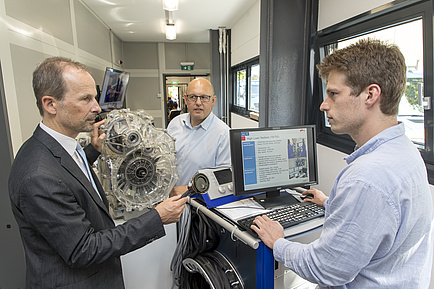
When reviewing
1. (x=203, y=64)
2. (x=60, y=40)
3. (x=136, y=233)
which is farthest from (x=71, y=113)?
(x=203, y=64)

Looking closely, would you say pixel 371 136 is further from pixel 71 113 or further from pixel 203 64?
pixel 203 64

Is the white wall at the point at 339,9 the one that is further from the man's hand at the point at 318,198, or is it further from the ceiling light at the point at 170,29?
the ceiling light at the point at 170,29

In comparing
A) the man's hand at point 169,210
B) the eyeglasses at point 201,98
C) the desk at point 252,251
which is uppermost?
the eyeglasses at point 201,98

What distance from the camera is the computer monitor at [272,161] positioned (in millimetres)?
1376

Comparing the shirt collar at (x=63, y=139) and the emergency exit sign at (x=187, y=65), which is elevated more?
the emergency exit sign at (x=187, y=65)

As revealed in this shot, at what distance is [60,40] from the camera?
10.2 feet

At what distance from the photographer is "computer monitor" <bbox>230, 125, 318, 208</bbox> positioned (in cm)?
138

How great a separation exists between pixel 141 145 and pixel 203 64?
6.96 metres

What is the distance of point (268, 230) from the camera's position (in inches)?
45.0

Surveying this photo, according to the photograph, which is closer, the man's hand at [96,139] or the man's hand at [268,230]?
the man's hand at [268,230]

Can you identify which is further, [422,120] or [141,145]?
[422,120]

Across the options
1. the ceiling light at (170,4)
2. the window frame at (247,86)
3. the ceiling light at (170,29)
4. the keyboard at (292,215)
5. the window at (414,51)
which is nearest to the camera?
the keyboard at (292,215)

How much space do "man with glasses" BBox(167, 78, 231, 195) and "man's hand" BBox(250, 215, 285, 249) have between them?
85 centimetres

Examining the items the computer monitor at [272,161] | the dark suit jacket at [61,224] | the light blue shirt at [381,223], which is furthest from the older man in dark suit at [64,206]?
the light blue shirt at [381,223]
